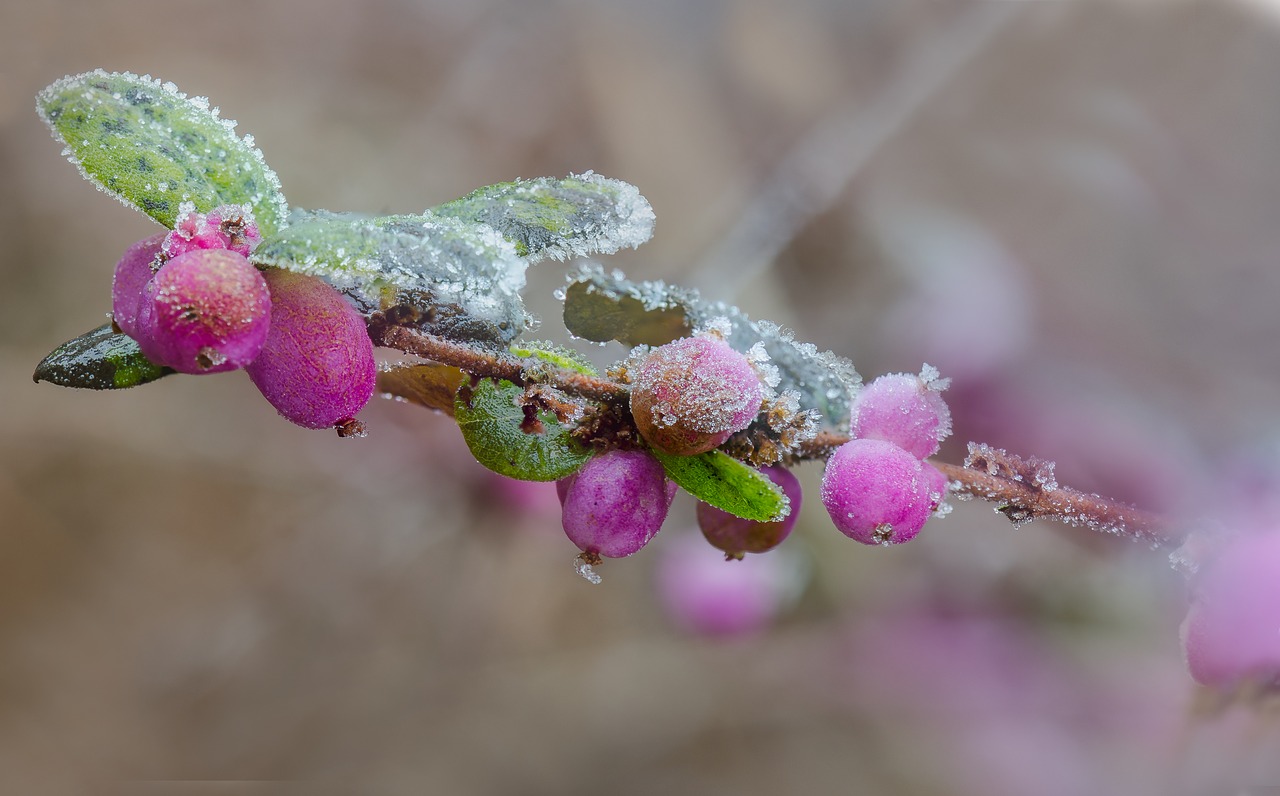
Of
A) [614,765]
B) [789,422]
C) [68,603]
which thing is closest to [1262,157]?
[789,422]

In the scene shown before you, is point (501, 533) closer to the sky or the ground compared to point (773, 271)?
closer to the ground

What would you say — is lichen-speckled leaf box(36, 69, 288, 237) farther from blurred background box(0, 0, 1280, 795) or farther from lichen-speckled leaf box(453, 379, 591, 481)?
blurred background box(0, 0, 1280, 795)

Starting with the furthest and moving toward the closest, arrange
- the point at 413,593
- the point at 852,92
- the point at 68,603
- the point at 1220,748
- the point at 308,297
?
1. the point at 852,92
2. the point at 413,593
3. the point at 68,603
4. the point at 1220,748
5. the point at 308,297

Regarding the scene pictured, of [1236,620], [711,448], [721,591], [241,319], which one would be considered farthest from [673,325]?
[721,591]

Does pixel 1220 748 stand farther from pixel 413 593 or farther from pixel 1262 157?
pixel 413 593

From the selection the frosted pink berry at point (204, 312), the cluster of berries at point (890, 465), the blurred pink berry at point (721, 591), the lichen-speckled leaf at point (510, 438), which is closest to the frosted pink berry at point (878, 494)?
the cluster of berries at point (890, 465)

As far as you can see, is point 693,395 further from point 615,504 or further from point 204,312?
point 204,312

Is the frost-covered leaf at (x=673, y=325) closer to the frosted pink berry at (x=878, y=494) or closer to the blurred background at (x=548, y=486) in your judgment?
the frosted pink berry at (x=878, y=494)

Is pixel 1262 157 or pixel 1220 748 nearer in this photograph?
pixel 1220 748
